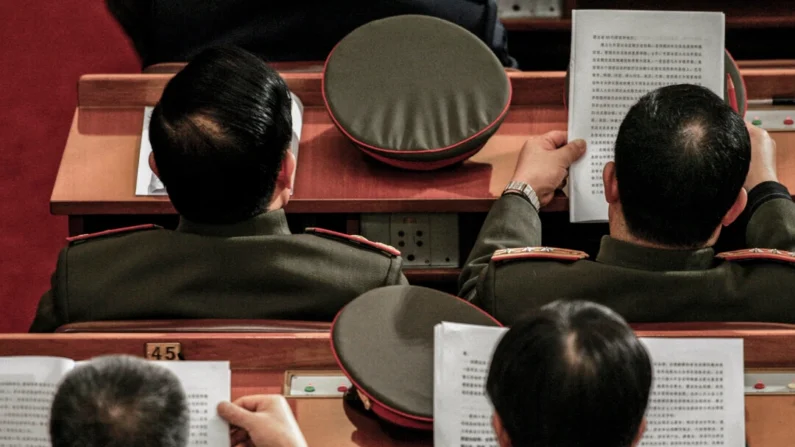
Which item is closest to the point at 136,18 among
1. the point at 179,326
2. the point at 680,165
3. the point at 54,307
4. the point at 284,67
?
the point at 284,67

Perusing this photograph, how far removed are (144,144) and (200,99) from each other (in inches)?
17.6

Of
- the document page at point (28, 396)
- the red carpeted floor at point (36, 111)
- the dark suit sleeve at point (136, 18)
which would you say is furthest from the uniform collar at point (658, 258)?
the red carpeted floor at point (36, 111)

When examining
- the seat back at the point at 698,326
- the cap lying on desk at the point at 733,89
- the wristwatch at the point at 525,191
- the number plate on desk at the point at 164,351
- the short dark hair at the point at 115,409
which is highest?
the cap lying on desk at the point at 733,89

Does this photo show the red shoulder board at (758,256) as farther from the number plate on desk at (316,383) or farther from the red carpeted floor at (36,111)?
the red carpeted floor at (36,111)

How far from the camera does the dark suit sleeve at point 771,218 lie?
1.57 meters

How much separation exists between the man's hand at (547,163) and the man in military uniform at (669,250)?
19cm

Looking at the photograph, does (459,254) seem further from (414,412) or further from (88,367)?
(88,367)

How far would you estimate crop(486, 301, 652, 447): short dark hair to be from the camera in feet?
3.22

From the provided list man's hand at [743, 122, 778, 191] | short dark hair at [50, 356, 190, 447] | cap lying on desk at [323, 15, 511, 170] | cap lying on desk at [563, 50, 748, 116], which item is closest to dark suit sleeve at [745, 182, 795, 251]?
man's hand at [743, 122, 778, 191]

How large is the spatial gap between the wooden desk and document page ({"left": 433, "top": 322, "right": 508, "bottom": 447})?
48 centimetres

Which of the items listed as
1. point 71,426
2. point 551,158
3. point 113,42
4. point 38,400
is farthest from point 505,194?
point 113,42

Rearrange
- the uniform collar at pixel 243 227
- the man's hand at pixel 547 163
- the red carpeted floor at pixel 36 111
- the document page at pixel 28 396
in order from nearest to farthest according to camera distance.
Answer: the document page at pixel 28 396, the uniform collar at pixel 243 227, the man's hand at pixel 547 163, the red carpeted floor at pixel 36 111

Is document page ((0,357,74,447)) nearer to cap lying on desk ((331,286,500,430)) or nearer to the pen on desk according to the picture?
cap lying on desk ((331,286,500,430))

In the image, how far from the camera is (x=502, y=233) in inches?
63.2
